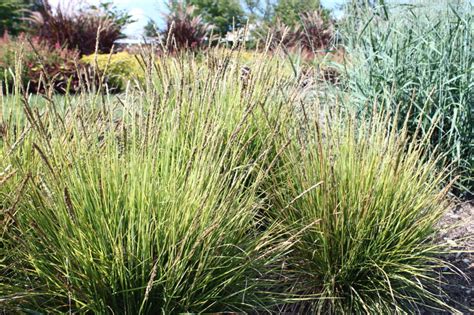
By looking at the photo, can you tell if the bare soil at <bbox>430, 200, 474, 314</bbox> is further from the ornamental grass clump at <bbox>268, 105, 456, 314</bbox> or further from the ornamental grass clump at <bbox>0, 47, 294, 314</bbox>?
the ornamental grass clump at <bbox>0, 47, 294, 314</bbox>

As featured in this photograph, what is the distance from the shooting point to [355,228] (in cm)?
227

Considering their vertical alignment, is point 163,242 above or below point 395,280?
above

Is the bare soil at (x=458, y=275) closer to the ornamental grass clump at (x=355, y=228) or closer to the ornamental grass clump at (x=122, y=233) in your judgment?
the ornamental grass clump at (x=355, y=228)

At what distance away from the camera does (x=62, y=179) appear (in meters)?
1.66

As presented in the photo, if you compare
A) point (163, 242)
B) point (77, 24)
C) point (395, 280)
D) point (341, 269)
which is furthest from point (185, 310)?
point (77, 24)

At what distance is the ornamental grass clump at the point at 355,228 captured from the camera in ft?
7.40

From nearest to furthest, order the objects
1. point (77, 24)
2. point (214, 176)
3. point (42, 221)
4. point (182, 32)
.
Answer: point (42, 221) < point (214, 176) < point (77, 24) < point (182, 32)

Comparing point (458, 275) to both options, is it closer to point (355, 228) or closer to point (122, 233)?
point (355, 228)

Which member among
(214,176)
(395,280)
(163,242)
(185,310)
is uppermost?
(214,176)

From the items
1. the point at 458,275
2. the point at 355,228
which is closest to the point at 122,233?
the point at 355,228

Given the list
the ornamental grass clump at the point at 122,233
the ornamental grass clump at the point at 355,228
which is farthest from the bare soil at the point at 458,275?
the ornamental grass clump at the point at 122,233

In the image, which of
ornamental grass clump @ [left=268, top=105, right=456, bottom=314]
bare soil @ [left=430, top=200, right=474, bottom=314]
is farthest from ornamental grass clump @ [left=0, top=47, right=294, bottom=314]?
bare soil @ [left=430, top=200, right=474, bottom=314]

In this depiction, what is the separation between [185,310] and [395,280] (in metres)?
1.14

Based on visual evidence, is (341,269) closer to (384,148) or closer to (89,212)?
(384,148)
